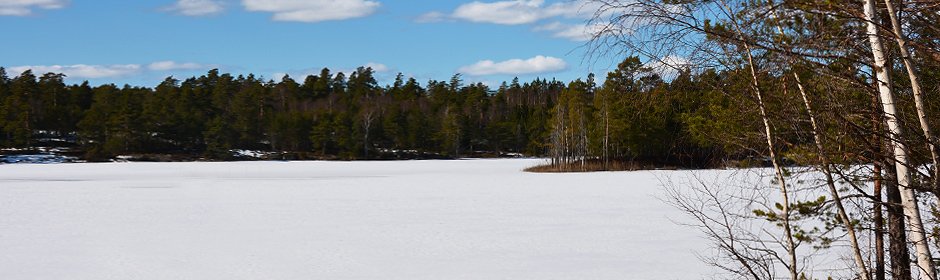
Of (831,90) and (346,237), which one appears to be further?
(346,237)

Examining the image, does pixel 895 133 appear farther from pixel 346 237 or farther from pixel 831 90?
pixel 346 237

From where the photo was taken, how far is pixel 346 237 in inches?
572

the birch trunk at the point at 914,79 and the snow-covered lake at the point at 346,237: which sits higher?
the birch trunk at the point at 914,79

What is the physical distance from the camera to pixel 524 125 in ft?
308

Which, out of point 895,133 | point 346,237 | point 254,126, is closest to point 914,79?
point 895,133

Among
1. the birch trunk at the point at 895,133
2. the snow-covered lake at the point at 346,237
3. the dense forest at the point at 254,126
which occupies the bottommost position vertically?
the snow-covered lake at the point at 346,237

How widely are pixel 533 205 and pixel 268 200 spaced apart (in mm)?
7450

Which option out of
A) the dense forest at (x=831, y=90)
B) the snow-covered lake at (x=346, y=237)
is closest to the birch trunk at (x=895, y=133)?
the dense forest at (x=831, y=90)

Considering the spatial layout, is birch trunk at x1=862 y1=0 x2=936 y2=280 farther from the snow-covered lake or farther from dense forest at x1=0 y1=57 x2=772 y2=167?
dense forest at x1=0 y1=57 x2=772 y2=167

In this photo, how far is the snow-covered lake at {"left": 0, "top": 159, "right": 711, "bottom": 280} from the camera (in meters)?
11.1

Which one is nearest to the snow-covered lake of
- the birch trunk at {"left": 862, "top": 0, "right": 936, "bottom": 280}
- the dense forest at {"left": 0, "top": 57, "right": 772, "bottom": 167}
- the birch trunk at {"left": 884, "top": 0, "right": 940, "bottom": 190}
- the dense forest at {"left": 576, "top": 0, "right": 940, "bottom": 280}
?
the dense forest at {"left": 576, "top": 0, "right": 940, "bottom": 280}

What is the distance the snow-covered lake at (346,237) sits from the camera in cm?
1108

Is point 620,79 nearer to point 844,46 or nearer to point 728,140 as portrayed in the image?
point 728,140

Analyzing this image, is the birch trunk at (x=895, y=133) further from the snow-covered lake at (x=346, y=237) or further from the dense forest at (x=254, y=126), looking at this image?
the dense forest at (x=254, y=126)
